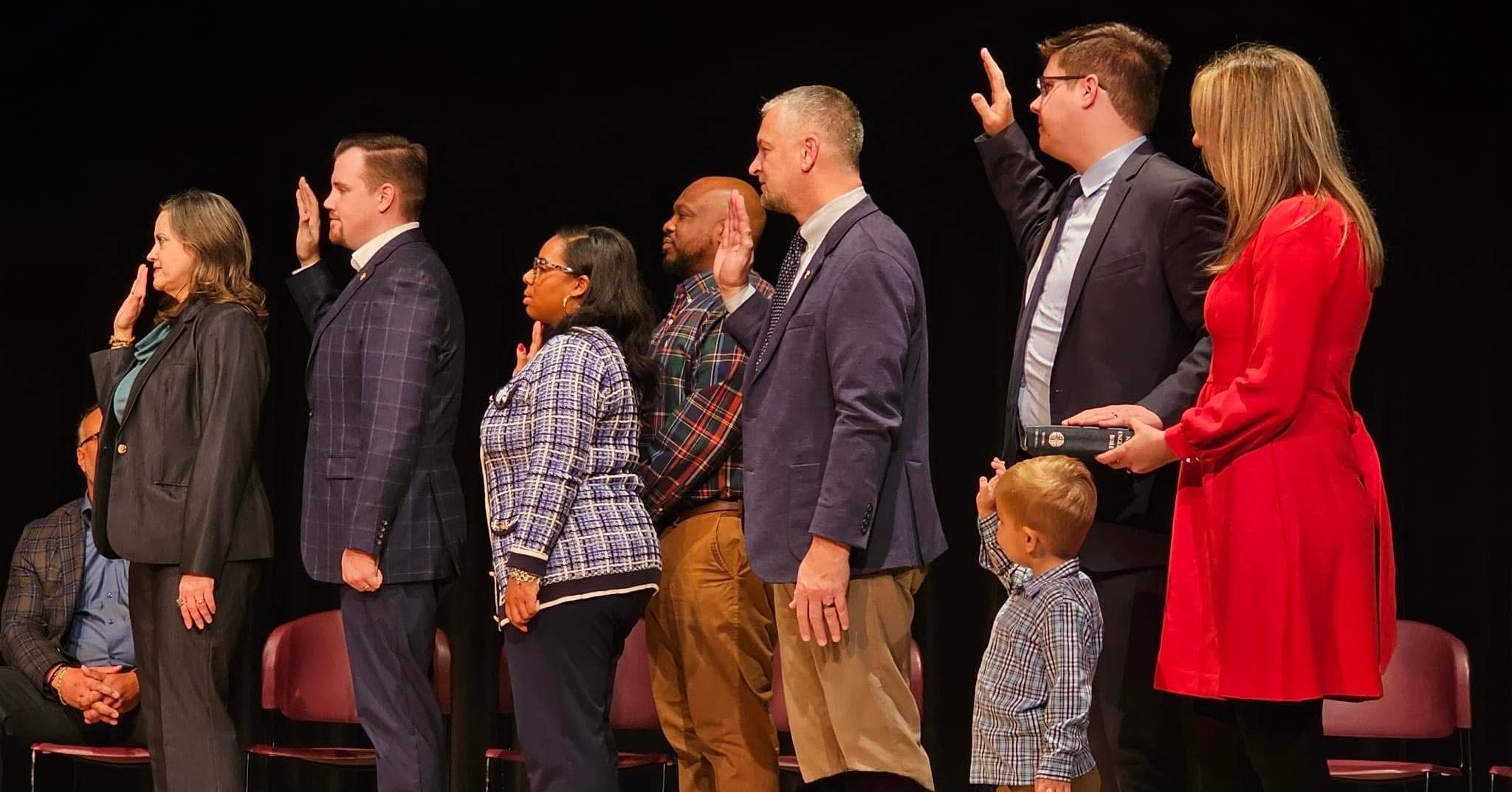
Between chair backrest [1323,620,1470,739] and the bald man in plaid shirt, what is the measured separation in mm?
1446

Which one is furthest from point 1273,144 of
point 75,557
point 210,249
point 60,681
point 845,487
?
point 75,557

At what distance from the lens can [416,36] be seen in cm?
515

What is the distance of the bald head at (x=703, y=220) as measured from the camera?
3.93m

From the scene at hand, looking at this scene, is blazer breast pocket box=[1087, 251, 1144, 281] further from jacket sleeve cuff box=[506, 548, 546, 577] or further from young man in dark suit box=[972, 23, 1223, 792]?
jacket sleeve cuff box=[506, 548, 546, 577]

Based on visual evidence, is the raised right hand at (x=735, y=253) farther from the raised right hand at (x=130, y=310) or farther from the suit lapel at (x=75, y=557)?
the suit lapel at (x=75, y=557)

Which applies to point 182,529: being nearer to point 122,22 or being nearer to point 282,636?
point 282,636

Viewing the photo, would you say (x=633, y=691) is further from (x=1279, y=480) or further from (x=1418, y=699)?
(x=1279, y=480)

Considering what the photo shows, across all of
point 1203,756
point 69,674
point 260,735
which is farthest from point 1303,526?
point 260,735

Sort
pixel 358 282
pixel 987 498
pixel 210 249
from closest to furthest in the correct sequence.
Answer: pixel 987 498 → pixel 358 282 → pixel 210 249

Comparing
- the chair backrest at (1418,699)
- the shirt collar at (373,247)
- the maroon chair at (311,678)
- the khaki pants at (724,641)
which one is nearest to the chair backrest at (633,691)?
the maroon chair at (311,678)

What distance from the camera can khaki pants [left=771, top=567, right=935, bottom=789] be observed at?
2.84 m

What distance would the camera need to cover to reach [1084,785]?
2.79 m

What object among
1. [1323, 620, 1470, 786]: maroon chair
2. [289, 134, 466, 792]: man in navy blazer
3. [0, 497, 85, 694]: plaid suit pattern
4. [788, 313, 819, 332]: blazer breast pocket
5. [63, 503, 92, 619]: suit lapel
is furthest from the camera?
[63, 503, 92, 619]: suit lapel

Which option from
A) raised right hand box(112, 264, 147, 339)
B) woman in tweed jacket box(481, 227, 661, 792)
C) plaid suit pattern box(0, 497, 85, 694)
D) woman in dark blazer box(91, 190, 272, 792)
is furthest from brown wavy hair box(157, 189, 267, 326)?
plaid suit pattern box(0, 497, 85, 694)
